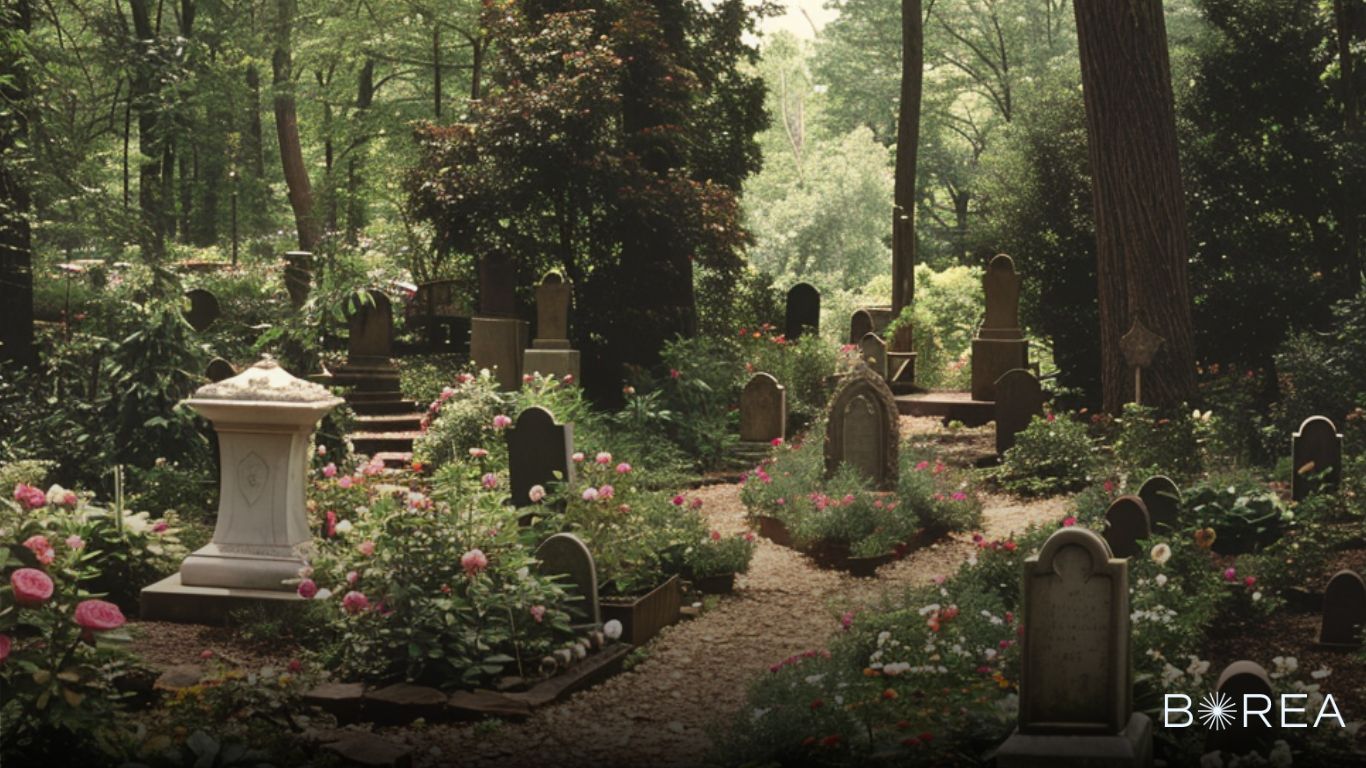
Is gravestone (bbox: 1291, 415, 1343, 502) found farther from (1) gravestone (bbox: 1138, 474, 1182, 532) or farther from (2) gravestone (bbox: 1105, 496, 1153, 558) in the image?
(2) gravestone (bbox: 1105, 496, 1153, 558)

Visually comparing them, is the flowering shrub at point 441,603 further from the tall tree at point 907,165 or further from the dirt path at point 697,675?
the tall tree at point 907,165

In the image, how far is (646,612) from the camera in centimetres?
908

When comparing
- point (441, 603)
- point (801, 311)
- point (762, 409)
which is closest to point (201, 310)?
point (762, 409)

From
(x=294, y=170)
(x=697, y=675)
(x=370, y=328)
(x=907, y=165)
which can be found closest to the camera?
Answer: (x=697, y=675)

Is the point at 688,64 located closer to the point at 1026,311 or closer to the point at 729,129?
the point at 729,129

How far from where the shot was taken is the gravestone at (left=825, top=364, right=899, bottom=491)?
1292 centimetres

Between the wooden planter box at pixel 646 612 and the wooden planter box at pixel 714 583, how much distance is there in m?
0.66

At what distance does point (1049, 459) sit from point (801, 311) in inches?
342

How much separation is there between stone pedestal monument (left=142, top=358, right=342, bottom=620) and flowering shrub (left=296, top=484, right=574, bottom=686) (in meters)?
0.91

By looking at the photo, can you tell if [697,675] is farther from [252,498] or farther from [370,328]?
[370,328]

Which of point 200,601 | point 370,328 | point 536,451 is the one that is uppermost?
point 370,328

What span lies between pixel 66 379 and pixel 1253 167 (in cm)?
1351

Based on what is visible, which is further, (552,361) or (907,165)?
(907,165)

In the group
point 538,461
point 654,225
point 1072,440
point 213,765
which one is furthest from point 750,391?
point 213,765
